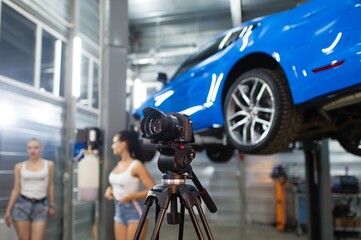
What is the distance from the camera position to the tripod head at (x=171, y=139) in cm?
152

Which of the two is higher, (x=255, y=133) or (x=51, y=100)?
(x=51, y=100)

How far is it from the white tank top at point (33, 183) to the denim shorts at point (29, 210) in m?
0.06

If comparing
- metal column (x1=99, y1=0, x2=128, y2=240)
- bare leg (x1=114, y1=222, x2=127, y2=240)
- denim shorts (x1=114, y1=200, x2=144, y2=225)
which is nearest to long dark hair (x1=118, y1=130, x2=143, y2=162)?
denim shorts (x1=114, y1=200, x2=144, y2=225)

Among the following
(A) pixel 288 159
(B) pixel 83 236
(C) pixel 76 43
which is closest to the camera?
(B) pixel 83 236

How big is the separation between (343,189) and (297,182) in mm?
759

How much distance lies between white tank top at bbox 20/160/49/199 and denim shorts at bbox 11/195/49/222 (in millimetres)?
56

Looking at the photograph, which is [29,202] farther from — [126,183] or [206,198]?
[206,198]

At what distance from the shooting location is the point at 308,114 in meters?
2.61

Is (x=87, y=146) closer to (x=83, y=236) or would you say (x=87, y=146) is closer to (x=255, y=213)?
(x=83, y=236)

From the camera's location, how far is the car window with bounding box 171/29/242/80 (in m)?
2.83

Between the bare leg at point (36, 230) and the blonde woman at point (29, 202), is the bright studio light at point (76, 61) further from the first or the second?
the bare leg at point (36, 230)

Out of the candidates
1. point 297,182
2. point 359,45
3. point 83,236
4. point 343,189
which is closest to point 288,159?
point 297,182

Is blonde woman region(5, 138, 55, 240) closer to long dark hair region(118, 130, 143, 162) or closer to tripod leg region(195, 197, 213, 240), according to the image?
long dark hair region(118, 130, 143, 162)

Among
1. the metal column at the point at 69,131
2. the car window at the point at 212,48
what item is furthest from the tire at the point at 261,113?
the metal column at the point at 69,131
